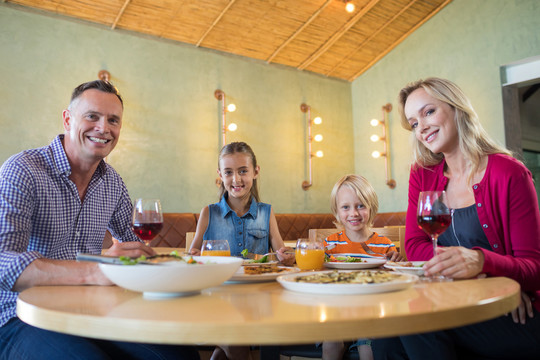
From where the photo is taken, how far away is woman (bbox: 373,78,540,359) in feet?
4.24

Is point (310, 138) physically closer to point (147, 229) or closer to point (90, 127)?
point (90, 127)

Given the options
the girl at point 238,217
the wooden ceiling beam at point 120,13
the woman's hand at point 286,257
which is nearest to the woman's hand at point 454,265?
the woman's hand at point 286,257

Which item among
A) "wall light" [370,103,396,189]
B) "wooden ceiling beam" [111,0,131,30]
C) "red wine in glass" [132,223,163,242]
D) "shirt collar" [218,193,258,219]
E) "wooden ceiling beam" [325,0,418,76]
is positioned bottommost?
"red wine in glass" [132,223,163,242]

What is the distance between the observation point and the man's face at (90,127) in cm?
175

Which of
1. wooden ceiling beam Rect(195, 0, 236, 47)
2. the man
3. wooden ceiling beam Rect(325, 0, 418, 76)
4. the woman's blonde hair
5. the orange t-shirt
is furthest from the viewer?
wooden ceiling beam Rect(325, 0, 418, 76)

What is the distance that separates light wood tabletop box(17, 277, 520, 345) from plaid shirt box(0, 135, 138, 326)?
13.3 inches

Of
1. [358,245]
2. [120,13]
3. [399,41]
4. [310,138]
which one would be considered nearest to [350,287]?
[358,245]

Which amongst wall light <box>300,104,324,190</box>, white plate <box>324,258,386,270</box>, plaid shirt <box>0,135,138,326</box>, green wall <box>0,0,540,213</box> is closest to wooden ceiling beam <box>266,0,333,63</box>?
green wall <box>0,0,540,213</box>

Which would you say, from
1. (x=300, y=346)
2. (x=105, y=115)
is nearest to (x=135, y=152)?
(x=105, y=115)

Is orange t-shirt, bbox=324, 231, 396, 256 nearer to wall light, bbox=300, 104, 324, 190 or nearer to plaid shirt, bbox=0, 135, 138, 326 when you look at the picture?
plaid shirt, bbox=0, 135, 138, 326

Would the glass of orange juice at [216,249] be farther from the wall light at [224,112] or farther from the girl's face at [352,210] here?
the wall light at [224,112]

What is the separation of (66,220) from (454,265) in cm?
138

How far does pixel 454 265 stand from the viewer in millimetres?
1231

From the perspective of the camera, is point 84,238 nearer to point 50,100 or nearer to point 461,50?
point 50,100
